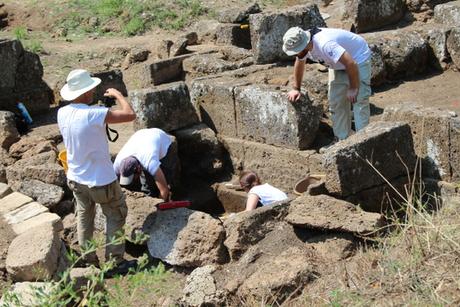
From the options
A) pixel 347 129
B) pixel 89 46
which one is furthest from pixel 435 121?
pixel 89 46

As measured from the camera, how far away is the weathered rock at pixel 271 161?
8633mm

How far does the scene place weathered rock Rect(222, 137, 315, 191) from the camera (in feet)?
28.3

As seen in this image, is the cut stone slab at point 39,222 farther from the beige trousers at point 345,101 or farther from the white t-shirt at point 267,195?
the beige trousers at point 345,101

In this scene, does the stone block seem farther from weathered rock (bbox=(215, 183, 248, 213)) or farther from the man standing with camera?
the man standing with camera

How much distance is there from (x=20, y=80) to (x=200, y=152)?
9.88 ft

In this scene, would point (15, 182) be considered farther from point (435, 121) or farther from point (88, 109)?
point (435, 121)

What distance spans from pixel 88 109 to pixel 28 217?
1.63 meters

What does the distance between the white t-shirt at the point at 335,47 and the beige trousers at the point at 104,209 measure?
2453 millimetres

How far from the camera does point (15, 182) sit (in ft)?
28.5

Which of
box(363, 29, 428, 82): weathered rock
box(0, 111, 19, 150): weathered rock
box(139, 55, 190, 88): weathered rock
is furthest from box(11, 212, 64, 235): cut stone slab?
box(363, 29, 428, 82): weathered rock

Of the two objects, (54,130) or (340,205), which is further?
(54,130)

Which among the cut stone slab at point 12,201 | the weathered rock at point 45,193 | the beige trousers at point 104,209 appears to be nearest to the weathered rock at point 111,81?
the weathered rock at point 45,193

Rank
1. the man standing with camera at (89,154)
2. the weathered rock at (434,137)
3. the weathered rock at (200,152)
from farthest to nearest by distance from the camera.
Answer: the weathered rock at (200,152) < the weathered rock at (434,137) < the man standing with camera at (89,154)

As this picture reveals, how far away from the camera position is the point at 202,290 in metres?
6.39
